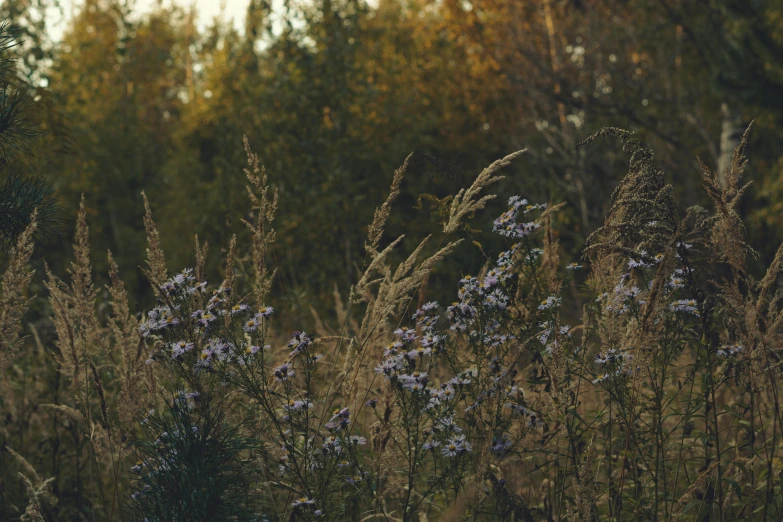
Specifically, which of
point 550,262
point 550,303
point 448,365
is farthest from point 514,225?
point 448,365

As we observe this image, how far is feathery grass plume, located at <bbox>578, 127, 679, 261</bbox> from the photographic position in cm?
278

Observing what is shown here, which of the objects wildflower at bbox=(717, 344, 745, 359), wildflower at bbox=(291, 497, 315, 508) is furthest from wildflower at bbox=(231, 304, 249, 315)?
wildflower at bbox=(717, 344, 745, 359)

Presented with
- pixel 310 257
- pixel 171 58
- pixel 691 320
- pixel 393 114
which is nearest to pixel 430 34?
pixel 393 114

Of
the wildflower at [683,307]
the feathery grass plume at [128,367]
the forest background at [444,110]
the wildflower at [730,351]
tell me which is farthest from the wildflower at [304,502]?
the forest background at [444,110]

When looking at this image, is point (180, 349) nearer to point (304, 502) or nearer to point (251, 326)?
point (251, 326)

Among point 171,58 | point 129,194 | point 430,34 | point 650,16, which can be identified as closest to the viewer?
point 650,16

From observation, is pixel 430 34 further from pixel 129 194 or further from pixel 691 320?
pixel 691 320

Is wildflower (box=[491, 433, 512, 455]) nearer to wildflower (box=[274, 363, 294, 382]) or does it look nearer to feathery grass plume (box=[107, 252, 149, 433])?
wildflower (box=[274, 363, 294, 382])

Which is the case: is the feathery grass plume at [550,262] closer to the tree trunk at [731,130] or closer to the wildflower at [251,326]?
the wildflower at [251,326]

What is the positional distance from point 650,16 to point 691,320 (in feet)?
46.7

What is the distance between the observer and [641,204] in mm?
2832

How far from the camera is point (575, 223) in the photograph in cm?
1628

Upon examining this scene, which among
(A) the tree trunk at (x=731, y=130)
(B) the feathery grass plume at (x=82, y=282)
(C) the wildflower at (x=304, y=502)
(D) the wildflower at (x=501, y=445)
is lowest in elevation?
(A) the tree trunk at (x=731, y=130)

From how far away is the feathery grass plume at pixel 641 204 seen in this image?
2783mm
